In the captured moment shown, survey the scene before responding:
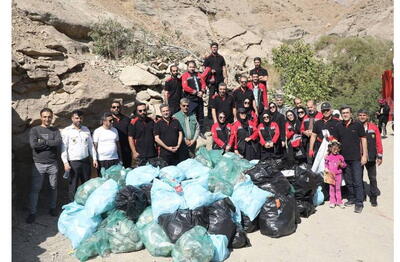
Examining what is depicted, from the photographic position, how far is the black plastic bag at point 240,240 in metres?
4.60

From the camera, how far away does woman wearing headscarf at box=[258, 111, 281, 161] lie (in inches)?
249

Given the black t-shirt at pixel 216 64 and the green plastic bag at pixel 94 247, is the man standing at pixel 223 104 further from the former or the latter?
the green plastic bag at pixel 94 247

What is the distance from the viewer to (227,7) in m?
40.8

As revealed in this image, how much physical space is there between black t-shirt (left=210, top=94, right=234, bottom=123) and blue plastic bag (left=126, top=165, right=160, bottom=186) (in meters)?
2.11

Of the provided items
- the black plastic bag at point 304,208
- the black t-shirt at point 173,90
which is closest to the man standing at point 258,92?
the black t-shirt at point 173,90

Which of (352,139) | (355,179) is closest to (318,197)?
(355,179)

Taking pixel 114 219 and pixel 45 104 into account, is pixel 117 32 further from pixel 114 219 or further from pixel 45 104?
pixel 114 219

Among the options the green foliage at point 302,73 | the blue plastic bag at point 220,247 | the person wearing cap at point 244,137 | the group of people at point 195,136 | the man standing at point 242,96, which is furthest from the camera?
the green foliage at point 302,73

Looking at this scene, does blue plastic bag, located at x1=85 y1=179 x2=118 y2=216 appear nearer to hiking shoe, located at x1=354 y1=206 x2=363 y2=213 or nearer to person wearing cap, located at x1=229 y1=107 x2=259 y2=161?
person wearing cap, located at x1=229 y1=107 x2=259 y2=161

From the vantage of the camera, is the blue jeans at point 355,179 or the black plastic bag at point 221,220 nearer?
the black plastic bag at point 221,220

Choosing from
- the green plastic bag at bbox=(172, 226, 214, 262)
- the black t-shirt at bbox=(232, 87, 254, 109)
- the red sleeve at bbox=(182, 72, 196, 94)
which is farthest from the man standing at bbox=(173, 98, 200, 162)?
the green plastic bag at bbox=(172, 226, 214, 262)

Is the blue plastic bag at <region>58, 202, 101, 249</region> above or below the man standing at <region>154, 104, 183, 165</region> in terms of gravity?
below

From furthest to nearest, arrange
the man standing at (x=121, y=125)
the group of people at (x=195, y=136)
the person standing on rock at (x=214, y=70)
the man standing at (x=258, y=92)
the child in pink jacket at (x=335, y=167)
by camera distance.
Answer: the person standing on rock at (x=214, y=70), the man standing at (x=258, y=92), the man standing at (x=121, y=125), the child in pink jacket at (x=335, y=167), the group of people at (x=195, y=136)

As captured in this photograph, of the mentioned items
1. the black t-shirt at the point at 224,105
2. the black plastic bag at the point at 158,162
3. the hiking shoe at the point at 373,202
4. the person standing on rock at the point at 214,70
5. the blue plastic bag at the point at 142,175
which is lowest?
the hiking shoe at the point at 373,202
